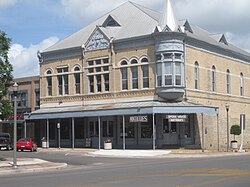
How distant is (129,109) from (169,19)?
8.73 metres

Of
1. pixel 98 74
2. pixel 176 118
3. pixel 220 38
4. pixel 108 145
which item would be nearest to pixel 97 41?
pixel 98 74

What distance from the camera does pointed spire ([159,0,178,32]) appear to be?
4098 centimetres

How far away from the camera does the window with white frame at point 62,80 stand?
4791cm

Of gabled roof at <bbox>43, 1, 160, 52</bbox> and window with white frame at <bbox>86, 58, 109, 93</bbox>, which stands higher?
gabled roof at <bbox>43, 1, 160, 52</bbox>

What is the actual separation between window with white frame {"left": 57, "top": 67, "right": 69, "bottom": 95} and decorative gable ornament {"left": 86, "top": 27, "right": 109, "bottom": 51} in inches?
147

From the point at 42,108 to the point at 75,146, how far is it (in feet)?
20.1

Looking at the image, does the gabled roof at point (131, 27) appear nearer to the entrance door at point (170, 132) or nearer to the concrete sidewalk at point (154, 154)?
the entrance door at point (170, 132)

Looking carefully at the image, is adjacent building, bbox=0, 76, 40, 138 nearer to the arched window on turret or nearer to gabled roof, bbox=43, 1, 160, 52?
gabled roof, bbox=43, 1, 160, 52

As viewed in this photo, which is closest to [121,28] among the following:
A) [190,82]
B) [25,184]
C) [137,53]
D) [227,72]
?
[137,53]

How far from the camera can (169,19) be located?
41281 mm

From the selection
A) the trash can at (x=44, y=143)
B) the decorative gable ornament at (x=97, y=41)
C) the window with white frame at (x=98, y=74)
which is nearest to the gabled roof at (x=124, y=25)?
the decorative gable ornament at (x=97, y=41)

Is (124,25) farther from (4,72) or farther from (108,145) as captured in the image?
(4,72)

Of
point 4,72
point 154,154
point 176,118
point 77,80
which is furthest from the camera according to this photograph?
point 77,80

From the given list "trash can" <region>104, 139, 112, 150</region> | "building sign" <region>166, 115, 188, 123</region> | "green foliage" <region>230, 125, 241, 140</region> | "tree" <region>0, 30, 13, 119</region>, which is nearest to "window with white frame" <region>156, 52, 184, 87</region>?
"building sign" <region>166, 115, 188, 123</region>
